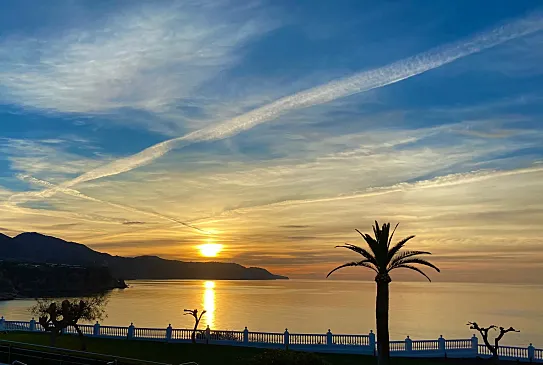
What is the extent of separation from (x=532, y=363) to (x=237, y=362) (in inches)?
759

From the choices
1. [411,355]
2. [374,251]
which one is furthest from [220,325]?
[374,251]

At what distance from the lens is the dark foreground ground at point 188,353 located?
3681 centimetres

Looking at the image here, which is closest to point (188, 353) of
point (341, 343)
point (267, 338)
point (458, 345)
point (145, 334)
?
point (267, 338)

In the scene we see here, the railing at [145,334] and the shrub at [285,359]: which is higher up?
the shrub at [285,359]

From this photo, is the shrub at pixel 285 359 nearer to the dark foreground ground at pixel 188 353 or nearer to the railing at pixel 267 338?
the dark foreground ground at pixel 188 353

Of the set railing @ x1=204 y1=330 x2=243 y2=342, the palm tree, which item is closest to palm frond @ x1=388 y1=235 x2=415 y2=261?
the palm tree

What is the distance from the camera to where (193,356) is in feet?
124

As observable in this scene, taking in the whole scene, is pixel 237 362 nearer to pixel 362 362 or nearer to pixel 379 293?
pixel 362 362

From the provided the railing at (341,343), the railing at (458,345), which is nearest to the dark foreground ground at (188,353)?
the railing at (341,343)

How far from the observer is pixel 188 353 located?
38.8 m

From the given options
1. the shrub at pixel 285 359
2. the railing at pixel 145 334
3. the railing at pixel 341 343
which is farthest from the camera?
the railing at pixel 145 334

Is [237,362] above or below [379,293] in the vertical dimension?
below

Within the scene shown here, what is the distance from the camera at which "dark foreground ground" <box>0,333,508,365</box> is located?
3681 centimetres

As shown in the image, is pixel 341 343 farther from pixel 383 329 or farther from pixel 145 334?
pixel 145 334
